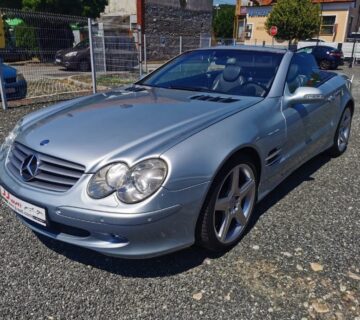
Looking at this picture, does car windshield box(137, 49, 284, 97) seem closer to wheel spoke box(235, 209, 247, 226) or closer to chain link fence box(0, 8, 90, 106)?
wheel spoke box(235, 209, 247, 226)

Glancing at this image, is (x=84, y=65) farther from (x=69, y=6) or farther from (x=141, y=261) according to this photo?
(x=141, y=261)

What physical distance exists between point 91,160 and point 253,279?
1.28 meters

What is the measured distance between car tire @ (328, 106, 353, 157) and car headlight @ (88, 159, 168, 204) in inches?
127

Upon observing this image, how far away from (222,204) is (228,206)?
0.31ft

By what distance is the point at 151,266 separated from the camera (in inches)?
98.7

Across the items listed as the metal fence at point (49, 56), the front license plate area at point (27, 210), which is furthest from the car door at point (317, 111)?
the metal fence at point (49, 56)

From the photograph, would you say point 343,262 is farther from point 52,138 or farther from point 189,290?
point 52,138

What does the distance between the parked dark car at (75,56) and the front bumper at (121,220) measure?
7.15 metres

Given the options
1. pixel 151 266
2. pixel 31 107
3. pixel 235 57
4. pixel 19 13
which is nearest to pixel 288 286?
pixel 151 266

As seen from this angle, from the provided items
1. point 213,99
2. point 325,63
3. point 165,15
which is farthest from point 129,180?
point 165,15

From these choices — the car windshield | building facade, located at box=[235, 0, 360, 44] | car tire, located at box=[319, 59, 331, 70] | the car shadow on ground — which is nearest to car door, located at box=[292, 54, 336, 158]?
the car windshield

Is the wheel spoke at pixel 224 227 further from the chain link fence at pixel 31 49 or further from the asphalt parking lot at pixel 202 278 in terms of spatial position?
the chain link fence at pixel 31 49

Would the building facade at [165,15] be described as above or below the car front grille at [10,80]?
above

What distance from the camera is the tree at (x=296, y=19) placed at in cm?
2934
